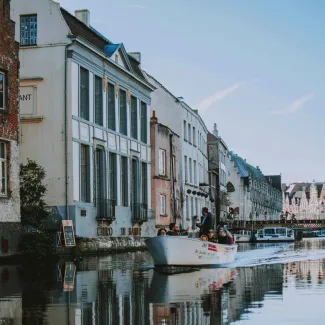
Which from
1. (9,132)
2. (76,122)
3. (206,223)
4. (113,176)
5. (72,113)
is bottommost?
(206,223)

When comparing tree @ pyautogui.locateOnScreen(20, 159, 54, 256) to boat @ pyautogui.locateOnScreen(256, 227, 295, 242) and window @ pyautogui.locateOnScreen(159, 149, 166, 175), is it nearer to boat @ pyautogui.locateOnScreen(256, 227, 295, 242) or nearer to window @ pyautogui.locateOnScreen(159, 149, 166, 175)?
window @ pyautogui.locateOnScreen(159, 149, 166, 175)

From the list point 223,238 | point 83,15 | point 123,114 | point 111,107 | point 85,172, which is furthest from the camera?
point 123,114

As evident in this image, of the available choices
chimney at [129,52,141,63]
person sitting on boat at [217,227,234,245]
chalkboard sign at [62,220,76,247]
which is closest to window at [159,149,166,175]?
chimney at [129,52,141,63]

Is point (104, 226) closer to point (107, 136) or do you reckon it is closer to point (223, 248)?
point (107, 136)

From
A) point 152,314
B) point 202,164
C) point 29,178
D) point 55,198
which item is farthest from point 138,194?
point 152,314

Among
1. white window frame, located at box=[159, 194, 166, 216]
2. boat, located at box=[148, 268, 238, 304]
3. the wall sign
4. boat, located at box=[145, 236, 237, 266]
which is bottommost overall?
boat, located at box=[148, 268, 238, 304]

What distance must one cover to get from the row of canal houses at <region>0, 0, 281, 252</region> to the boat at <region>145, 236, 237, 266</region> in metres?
8.60

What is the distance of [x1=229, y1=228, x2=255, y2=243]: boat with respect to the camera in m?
91.9

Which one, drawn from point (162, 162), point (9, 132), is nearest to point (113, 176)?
point (162, 162)

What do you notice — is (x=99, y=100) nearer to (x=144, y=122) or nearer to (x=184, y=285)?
(x=144, y=122)

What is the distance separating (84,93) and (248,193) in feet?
311

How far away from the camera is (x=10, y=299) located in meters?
13.5

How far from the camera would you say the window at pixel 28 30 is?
3694cm

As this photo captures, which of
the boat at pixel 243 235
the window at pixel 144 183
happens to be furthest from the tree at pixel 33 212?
the boat at pixel 243 235
